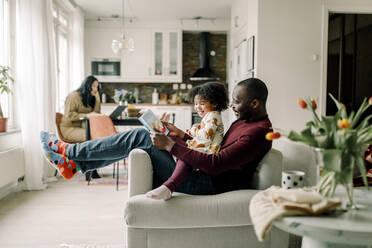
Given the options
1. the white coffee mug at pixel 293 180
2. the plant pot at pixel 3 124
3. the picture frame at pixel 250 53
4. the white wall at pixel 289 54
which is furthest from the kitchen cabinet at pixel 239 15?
the white coffee mug at pixel 293 180

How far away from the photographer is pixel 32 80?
11.7 ft

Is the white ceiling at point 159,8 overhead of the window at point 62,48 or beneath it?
overhead

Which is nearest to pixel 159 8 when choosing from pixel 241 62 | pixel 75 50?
pixel 75 50

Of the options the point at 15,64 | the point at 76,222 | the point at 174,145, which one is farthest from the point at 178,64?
the point at 174,145

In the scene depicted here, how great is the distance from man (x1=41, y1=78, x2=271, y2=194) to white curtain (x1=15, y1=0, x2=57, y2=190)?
1.46 meters

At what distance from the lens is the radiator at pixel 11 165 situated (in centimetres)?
299

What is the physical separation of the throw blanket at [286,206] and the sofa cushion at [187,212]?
0.53 metres

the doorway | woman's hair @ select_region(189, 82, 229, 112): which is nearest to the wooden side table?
woman's hair @ select_region(189, 82, 229, 112)

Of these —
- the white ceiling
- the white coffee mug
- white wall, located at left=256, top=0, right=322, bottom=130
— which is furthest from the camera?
the white ceiling

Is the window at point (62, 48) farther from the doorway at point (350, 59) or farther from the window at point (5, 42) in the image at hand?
the doorway at point (350, 59)

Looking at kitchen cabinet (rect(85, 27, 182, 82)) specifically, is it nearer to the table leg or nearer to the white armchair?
the white armchair

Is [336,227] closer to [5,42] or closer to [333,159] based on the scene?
[333,159]

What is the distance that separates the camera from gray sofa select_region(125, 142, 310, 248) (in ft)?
5.50

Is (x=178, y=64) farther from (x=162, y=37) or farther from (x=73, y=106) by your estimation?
(x=73, y=106)
